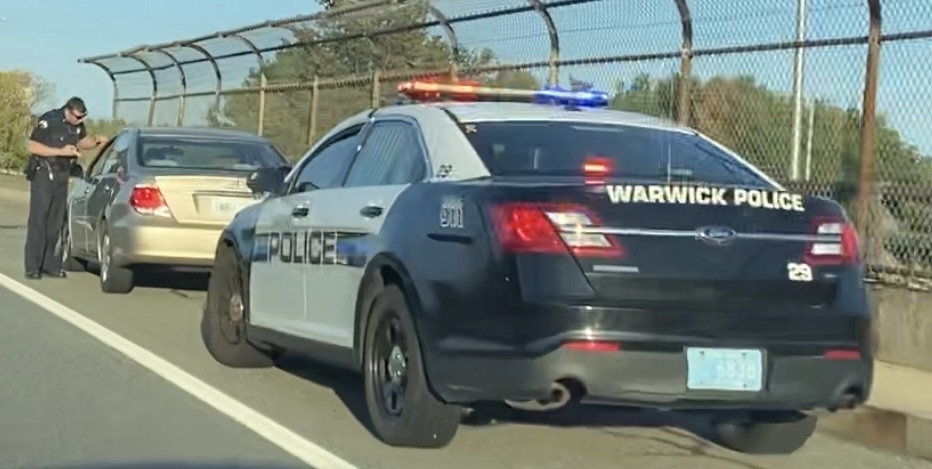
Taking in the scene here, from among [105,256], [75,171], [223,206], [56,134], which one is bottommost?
[105,256]

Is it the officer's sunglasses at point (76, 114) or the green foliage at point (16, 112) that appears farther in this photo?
the green foliage at point (16, 112)

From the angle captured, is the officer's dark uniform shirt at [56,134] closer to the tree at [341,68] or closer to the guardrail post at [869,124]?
the tree at [341,68]

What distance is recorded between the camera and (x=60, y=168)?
15.4m

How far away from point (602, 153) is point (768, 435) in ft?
5.12

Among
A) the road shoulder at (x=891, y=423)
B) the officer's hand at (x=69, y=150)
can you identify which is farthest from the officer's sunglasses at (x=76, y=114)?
the road shoulder at (x=891, y=423)

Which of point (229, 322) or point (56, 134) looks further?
point (56, 134)

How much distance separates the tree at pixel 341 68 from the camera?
17406 millimetres

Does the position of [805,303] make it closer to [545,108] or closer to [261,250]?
[545,108]

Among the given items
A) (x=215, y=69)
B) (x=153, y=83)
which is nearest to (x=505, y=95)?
(x=215, y=69)

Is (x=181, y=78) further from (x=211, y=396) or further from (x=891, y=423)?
(x=891, y=423)

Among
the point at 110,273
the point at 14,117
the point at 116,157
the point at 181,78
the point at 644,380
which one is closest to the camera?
the point at 644,380

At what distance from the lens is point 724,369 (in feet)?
21.7

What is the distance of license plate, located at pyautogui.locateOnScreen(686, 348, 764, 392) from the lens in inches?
259

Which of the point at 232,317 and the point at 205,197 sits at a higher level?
the point at 205,197
